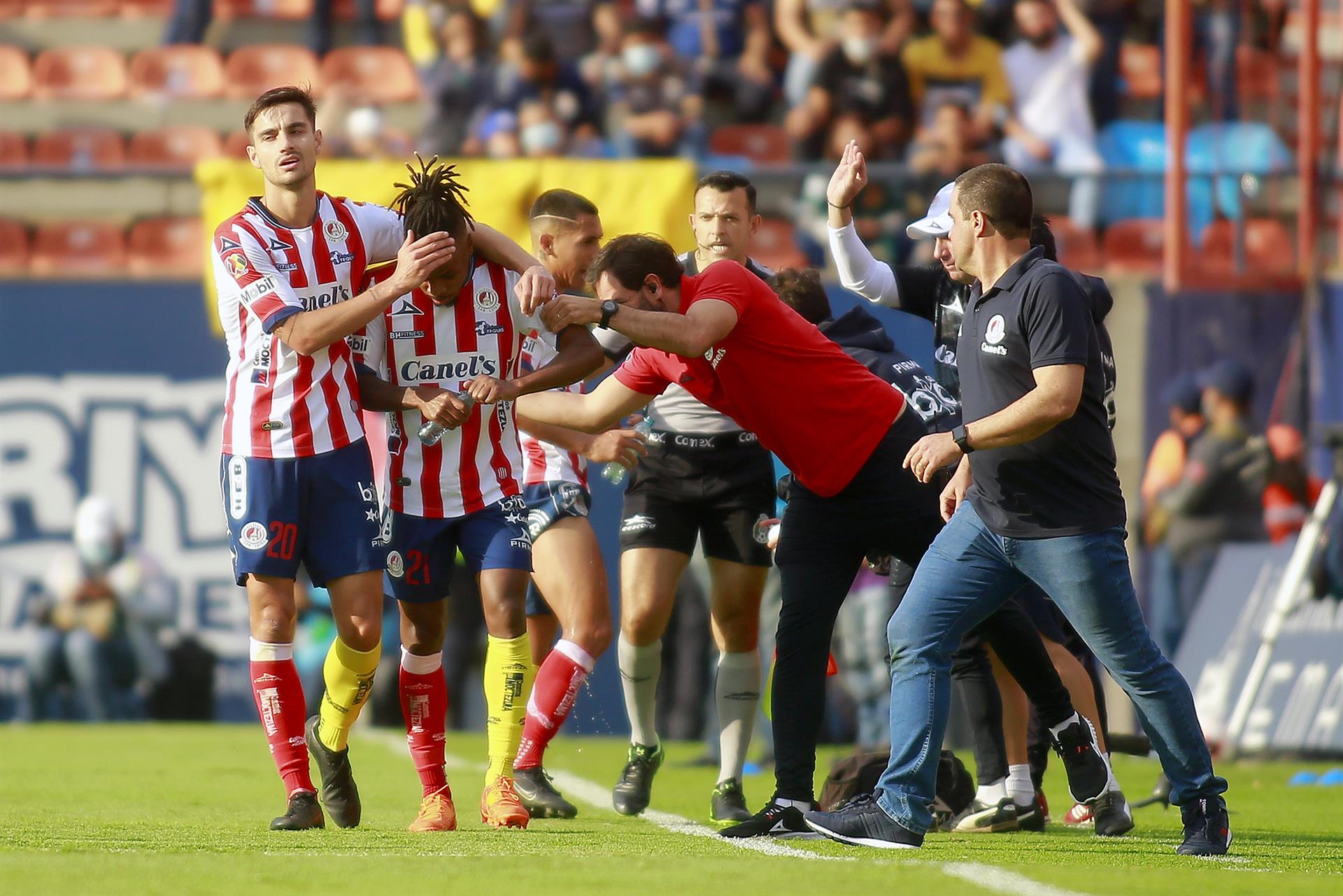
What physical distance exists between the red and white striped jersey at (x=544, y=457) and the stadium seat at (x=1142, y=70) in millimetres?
9790

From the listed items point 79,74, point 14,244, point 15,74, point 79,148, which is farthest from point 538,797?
point 15,74

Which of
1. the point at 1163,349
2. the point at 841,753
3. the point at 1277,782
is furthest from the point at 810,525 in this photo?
the point at 1163,349

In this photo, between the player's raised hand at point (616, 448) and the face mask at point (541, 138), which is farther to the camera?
the face mask at point (541, 138)

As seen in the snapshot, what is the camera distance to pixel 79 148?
1544 cm

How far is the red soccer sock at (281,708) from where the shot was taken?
616cm

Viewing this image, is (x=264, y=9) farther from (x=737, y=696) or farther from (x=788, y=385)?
(x=788, y=385)

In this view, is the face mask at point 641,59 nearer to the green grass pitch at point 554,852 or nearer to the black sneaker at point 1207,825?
the green grass pitch at point 554,852

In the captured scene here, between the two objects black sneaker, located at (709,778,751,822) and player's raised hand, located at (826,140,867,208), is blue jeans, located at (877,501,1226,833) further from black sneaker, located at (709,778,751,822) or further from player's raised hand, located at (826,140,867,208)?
player's raised hand, located at (826,140,867,208)

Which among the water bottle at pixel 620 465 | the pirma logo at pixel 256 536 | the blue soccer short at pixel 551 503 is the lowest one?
the blue soccer short at pixel 551 503

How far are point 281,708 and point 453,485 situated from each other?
964 millimetres

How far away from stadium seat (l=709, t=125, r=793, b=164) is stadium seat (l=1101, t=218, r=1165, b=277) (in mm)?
2725

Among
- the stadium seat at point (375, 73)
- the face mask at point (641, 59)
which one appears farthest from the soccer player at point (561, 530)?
the stadium seat at point (375, 73)

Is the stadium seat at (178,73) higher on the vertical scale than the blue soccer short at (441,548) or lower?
higher

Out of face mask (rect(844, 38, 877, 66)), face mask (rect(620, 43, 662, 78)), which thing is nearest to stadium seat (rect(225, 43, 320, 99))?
face mask (rect(620, 43, 662, 78))
